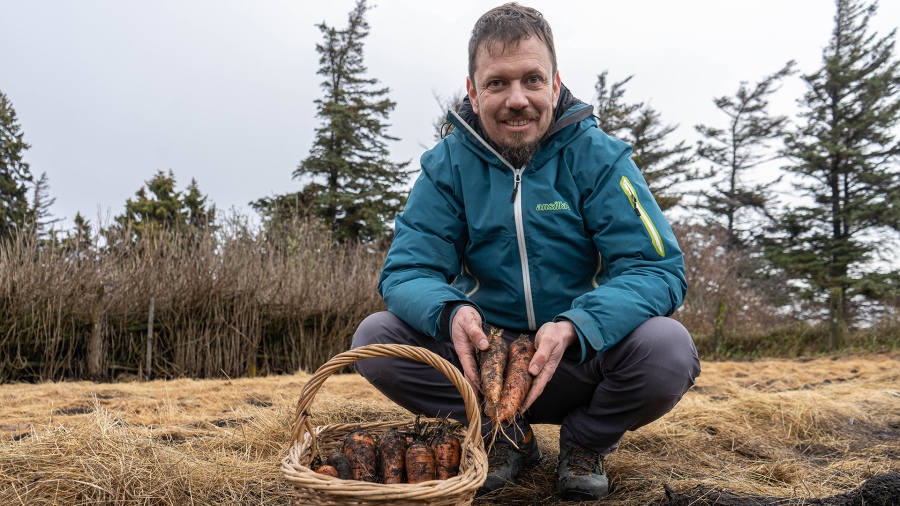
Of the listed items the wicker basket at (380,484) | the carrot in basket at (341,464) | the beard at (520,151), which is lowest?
the carrot in basket at (341,464)

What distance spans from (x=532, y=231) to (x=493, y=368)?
613mm

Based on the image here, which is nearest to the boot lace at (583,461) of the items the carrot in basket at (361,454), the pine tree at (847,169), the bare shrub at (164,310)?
the carrot in basket at (361,454)

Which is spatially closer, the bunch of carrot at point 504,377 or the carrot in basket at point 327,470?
the carrot in basket at point 327,470

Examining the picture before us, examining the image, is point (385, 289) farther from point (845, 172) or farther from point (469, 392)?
point (845, 172)

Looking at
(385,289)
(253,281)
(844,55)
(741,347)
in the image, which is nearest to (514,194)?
(385,289)

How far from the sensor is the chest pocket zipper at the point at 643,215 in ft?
7.49

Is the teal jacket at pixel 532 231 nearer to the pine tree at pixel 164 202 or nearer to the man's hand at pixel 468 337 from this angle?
the man's hand at pixel 468 337

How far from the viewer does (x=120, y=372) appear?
7.87m

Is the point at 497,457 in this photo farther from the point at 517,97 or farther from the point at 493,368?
the point at 517,97

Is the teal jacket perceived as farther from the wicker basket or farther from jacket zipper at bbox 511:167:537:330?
the wicker basket

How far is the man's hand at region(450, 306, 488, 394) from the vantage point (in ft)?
6.66

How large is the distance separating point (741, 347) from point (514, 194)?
12.3m

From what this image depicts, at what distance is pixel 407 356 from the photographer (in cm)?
189

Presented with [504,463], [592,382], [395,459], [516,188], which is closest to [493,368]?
[395,459]
